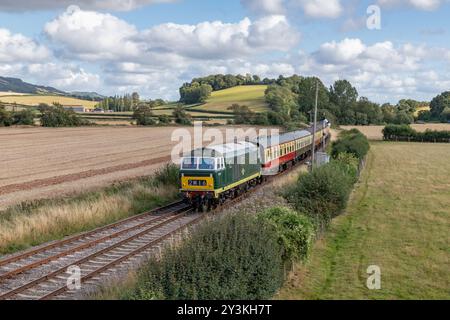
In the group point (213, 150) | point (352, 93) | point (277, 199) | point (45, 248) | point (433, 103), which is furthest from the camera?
point (433, 103)

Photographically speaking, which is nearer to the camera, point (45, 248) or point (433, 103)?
point (45, 248)

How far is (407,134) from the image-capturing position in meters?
108

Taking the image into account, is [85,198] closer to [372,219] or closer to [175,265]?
[372,219]

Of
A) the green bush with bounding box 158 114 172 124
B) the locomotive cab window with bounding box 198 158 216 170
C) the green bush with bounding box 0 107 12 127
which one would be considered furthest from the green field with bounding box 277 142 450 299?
the green bush with bounding box 158 114 172 124

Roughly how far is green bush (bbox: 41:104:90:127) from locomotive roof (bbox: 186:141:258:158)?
75850 millimetres

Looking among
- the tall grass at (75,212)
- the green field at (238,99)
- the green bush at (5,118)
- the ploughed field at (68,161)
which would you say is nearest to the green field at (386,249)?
the tall grass at (75,212)

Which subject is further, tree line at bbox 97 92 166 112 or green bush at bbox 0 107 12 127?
tree line at bbox 97 92 166 112

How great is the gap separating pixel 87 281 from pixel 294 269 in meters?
6.24

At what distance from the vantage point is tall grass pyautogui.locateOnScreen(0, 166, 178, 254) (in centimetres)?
1908

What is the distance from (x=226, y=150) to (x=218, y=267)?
1564 centimetres

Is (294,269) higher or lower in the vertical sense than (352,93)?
lower

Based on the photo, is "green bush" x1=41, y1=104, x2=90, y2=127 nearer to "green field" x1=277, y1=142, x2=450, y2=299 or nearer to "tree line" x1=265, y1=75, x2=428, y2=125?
"tree line" x1=265, y1=75, x2=428, y2=125

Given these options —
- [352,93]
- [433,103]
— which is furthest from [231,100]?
[433,103]

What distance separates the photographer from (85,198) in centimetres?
2627
